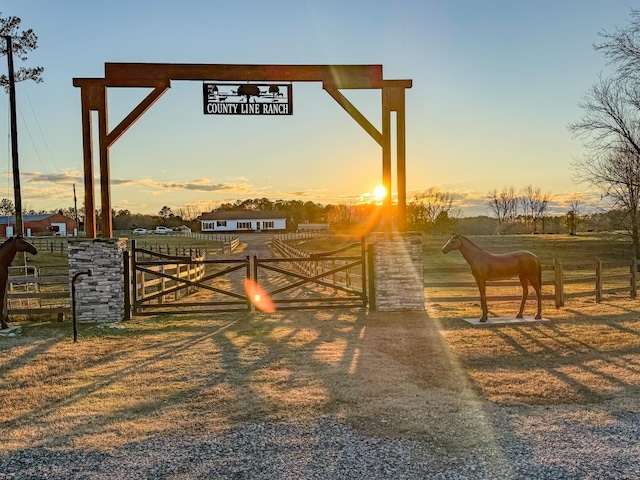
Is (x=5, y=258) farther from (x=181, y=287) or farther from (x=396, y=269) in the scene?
(x=396, y=269)

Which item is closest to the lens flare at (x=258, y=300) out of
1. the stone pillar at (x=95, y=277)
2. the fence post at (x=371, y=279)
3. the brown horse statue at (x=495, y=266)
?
the fence post at (x=371, y=279)

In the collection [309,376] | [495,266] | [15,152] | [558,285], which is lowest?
[309,376]

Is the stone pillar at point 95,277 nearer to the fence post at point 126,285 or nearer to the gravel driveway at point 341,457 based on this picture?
the fence post at point 126,285

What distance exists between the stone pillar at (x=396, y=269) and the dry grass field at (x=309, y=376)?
0.59 meters

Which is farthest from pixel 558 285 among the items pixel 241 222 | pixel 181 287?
pixel 241 222

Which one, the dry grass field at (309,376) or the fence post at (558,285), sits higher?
the fence post at (558,285)

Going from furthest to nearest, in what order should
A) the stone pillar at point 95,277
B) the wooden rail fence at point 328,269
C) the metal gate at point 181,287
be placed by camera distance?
the wooden rail fence at point 328,269 → the metal gate at point 181,287 → the stone pillar at point 95,277

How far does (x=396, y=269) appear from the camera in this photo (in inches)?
409

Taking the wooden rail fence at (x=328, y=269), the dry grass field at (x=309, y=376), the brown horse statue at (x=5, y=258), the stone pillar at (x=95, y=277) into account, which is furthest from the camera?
the wooden rail fence at (x=328, y=269)

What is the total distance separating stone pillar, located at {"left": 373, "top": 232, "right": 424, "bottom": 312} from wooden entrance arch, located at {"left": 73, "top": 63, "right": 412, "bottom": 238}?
0.46 meters

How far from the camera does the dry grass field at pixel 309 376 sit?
4.72 metres

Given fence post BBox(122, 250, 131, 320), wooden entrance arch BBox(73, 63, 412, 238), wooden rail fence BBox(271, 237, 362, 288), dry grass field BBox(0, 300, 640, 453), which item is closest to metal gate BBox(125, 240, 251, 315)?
fence post BBox(122, 250, 131, 320)

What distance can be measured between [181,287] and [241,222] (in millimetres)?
76189

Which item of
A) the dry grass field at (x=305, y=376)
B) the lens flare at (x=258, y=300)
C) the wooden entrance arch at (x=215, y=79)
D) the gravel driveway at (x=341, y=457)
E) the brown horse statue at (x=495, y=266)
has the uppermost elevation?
the wooden entrance arch at (x=215, y=79)
